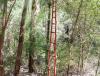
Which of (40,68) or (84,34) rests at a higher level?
(84,34)

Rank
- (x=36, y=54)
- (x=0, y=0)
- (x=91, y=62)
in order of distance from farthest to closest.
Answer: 1. (x=91, y=62)
2. (x=36, y=54)
3. (x=0, y=0)

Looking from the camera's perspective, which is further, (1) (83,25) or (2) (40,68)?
(2) (40,68)

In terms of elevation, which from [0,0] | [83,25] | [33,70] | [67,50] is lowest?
[33,70]

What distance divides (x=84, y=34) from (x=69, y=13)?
3.29 ft

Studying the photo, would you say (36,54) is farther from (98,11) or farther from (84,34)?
(98,11)

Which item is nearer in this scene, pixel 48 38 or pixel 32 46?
pixel 48 38

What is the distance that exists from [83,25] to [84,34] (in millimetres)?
351

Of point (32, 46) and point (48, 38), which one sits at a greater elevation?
point (48, 38)

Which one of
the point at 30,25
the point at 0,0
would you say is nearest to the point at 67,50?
the point at 30,25

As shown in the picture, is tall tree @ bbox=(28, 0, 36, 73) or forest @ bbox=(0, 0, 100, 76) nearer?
forest @ bbox=(0, 0, 100, 76)

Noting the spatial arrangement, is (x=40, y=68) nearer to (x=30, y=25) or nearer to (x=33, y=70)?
(x=33, y=70)

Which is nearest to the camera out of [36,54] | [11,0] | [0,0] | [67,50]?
[0,0]

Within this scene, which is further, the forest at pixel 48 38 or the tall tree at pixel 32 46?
the tall tree at pixel 32 46

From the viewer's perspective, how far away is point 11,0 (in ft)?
29.9
